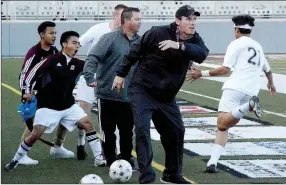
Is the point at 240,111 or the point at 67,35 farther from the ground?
the point at 67,35

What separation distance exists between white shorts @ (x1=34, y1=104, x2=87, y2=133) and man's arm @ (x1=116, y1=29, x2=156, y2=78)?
1.57m

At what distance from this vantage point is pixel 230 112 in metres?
10.4

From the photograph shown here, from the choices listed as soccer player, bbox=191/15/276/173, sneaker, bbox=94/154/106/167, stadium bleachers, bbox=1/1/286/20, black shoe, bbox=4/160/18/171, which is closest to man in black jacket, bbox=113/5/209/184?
soccer player, bbox=191/15/276/173

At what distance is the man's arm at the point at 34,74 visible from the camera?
417 inches

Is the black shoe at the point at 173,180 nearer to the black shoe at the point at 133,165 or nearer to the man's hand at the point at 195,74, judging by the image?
the black shoe at the point at 133,165

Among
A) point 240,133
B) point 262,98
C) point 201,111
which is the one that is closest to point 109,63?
point 240,133

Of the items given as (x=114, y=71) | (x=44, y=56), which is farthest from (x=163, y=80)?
(x=44, y=56)

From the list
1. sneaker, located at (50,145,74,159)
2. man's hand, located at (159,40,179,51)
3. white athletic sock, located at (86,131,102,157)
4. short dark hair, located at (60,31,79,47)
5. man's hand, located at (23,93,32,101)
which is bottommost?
sneaker, located at (50,145,74,159)

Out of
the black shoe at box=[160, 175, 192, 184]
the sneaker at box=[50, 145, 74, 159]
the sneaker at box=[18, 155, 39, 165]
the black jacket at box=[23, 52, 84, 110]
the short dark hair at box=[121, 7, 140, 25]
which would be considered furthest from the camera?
the sneaker at box=[50, 145, 74, 159]

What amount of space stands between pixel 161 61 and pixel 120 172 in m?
1.24

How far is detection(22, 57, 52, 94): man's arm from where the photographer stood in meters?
10.6

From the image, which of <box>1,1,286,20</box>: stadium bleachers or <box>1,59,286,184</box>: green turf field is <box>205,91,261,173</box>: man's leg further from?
<box>1,1,286,20</box>: stadium bleachers

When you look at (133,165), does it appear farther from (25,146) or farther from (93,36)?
(93,36)

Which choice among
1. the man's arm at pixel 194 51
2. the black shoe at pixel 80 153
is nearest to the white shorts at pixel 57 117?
the black shoe at pixel 80 153
